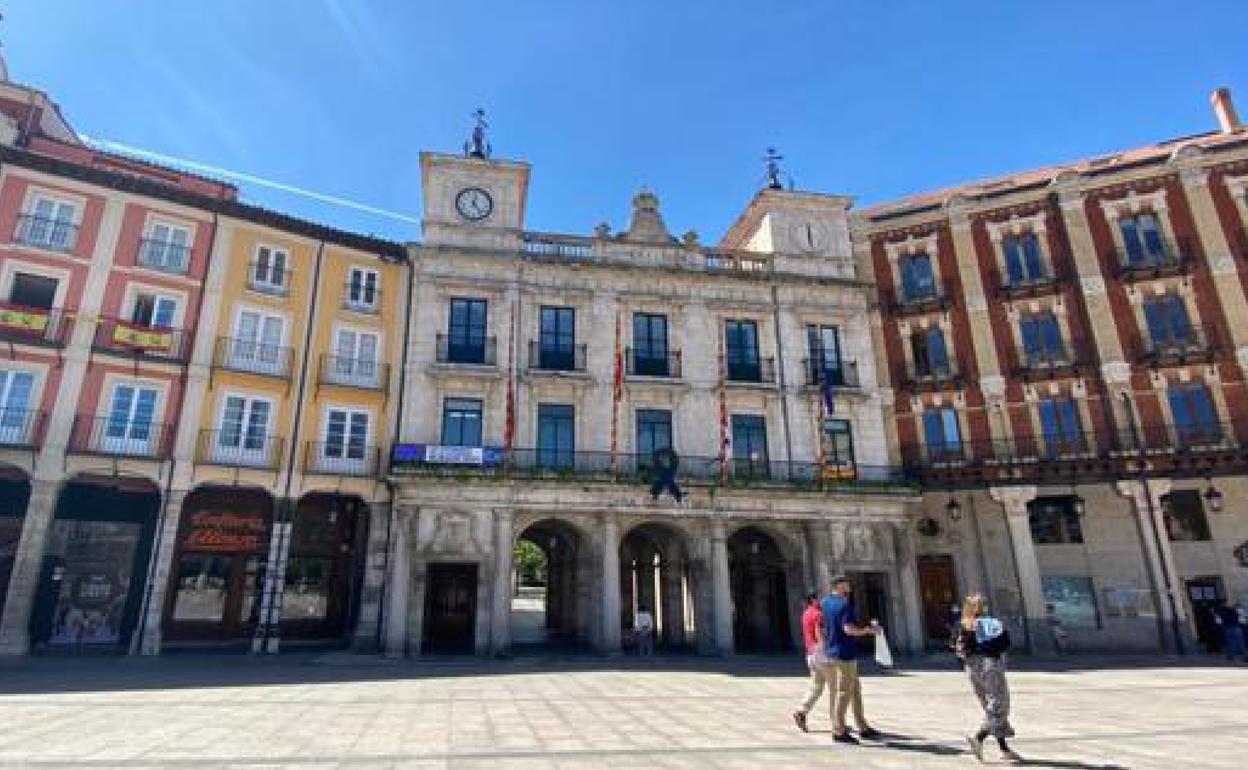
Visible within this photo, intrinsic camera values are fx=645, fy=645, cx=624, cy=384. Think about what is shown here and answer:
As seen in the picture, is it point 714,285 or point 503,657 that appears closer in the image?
point 503,657

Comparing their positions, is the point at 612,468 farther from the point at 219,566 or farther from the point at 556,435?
the point at 219,566

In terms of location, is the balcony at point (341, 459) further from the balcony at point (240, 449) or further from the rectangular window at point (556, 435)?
the rectangular window at point (556, 435)

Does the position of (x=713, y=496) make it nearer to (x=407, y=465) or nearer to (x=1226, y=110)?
(x=407, y=465)

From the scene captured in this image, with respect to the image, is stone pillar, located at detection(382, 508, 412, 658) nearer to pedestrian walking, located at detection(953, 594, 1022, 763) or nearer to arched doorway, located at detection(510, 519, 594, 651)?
arched doorway, located at detection(510, 519, 594, 651)

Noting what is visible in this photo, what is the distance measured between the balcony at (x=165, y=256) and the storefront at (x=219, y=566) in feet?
24.6

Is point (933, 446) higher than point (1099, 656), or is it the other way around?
point (933, 446)

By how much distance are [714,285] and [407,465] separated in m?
13.7

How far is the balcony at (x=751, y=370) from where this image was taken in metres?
25.3

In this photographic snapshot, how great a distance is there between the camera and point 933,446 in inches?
998

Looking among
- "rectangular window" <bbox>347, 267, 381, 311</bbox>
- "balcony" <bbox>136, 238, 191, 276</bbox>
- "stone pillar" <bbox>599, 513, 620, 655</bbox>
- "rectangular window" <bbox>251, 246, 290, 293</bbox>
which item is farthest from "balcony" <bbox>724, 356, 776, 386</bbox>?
"balcony" <bbox>136, 238, 191, 276</bbox>

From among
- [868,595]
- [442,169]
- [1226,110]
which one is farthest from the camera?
[1226,110]

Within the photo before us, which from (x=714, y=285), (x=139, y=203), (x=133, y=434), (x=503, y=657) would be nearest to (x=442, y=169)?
(x=139, y=203)

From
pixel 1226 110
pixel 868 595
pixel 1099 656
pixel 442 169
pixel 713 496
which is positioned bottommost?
pixel 1099 656

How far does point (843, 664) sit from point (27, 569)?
2156 cm
